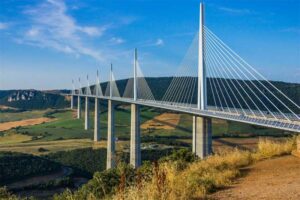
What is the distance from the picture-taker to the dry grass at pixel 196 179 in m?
6.87

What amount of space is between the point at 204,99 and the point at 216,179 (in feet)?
93.4

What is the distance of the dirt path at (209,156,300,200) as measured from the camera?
8.06m

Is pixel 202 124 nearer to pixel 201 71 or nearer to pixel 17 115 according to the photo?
pixel 201 71

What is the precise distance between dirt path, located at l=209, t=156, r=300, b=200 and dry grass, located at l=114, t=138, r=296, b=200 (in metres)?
0.33

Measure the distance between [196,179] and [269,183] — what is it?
1.70 metres

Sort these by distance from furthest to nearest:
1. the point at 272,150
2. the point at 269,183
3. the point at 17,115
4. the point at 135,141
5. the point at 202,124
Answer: the point at 17,115 → the point at 135,141 → the point at 202,124 → the point at 272,150 → the point at 269,183

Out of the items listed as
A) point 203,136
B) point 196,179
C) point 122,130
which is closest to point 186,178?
point 196,179

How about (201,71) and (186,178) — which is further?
(201,71)

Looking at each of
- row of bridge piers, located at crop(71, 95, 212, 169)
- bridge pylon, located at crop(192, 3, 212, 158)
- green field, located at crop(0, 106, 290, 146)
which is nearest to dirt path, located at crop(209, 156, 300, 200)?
row of bridge piers, located at crop(71, 95, 212, 169)

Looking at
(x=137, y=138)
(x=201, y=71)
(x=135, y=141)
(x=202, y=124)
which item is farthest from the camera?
(x=137, y=138)

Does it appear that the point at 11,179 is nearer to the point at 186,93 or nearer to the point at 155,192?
the point at 186,93

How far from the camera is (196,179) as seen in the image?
29.7 ft

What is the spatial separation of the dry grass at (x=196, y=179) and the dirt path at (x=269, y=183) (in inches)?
12.9

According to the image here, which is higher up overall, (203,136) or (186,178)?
(186,178)
